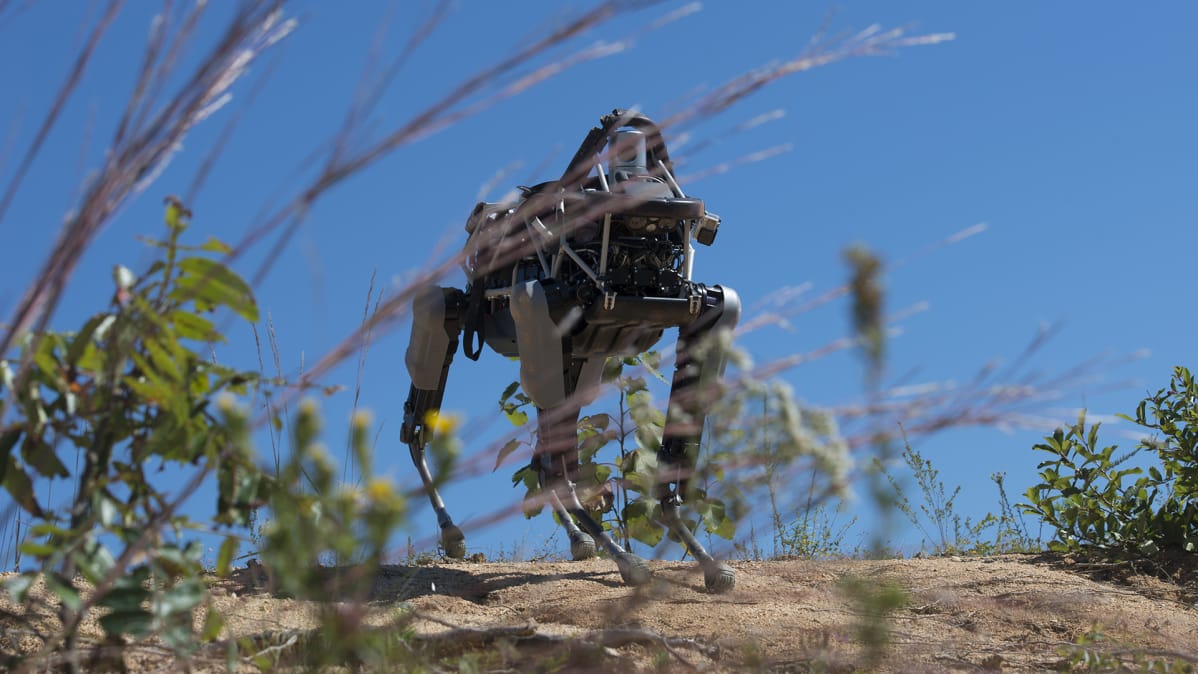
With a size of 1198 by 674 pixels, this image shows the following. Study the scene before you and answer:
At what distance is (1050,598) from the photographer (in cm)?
394

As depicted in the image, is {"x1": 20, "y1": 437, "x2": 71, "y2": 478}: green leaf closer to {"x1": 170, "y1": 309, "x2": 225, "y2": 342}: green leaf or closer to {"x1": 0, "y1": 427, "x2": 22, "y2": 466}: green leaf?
{"x1": 0, "y1": 427, "x2": 22, "y2": 466}: green leaf

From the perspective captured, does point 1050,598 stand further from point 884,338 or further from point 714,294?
point 884,338

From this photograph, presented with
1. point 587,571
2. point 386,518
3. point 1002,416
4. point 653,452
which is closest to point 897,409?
point 1002,416

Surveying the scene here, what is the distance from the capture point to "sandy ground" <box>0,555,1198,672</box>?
8.44 ft

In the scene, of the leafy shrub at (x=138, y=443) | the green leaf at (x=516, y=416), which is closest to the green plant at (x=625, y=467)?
the green leaf at (x=516, y=416)

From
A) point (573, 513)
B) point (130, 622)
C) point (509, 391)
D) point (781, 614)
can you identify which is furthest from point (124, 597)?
point (509, 391)

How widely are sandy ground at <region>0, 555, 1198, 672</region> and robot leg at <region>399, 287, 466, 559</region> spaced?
34 cm

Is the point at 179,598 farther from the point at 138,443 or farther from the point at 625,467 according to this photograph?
the point at 625,467

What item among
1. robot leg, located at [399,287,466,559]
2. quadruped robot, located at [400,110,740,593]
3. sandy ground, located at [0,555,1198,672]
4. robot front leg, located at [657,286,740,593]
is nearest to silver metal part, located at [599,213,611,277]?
quadruped robot, located at [400,110,740,593]

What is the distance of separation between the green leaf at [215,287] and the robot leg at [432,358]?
9.66 ft

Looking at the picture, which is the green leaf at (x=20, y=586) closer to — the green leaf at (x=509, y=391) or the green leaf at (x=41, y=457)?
the green leaf at (x=41, y=457)

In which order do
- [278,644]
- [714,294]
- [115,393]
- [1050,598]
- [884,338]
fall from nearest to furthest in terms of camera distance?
[884,338]
[115,393]
[278,644]
[1050,598]
[714,294]

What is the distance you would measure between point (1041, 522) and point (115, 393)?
14.7 feet

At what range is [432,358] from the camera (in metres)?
4.80
